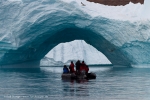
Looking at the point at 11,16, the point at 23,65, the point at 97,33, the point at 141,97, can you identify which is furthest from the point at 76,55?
the point at 141,97

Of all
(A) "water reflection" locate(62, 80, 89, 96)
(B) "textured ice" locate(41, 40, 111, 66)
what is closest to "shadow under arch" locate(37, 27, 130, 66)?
Answer: (B) "textured ice" locate(41, 40, 111, 66)

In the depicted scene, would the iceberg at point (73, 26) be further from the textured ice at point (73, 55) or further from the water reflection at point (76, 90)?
the water reflection at point (76, 90)

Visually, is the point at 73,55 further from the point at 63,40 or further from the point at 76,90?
the point at 76,90

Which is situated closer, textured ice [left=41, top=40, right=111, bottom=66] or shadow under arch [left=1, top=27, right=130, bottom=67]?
shadow under arch [left=1, top=27, right=130, bottom=67]

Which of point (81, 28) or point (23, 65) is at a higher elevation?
point (81, 28)

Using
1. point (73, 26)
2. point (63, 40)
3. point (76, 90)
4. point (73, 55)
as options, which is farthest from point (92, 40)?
point (76, 90)

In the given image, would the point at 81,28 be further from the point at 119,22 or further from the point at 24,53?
the point at 24,53

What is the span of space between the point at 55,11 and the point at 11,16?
2311 mm

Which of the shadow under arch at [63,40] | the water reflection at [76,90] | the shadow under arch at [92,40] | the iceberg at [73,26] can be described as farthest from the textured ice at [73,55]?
the water reflection at [76,90]

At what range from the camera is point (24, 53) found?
22547 millimetres

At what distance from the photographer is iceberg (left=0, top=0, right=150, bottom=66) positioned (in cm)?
1997

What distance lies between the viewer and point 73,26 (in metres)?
21.5

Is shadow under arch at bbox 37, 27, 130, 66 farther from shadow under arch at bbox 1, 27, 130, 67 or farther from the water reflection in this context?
the water reflection

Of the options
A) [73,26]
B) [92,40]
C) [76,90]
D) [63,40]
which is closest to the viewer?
[76,90]
